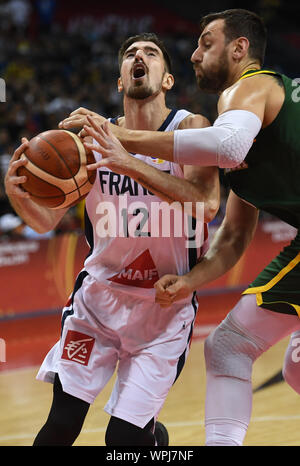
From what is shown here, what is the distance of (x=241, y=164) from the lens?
336 centimetres

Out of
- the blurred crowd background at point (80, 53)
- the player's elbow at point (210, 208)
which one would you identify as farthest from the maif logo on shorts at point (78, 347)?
the blurred crowd background at point (80, 53)

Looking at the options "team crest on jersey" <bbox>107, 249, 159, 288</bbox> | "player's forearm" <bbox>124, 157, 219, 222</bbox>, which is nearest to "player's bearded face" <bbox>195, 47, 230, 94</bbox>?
"player's forearm" <bbox>124, 157, 219, 222</bbox>

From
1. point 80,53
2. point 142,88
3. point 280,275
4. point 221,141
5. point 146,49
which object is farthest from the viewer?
point 80,53

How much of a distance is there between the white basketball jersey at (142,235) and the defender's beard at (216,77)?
10.1 inches

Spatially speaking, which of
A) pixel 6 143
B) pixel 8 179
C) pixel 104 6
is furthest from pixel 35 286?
pixel 104 6

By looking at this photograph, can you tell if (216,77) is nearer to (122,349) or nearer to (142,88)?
(142,88)

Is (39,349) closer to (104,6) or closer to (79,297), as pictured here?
(79,297)

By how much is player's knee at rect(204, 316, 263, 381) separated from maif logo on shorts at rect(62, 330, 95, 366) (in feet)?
2.06

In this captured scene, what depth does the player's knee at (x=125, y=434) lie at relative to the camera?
10.9 feet

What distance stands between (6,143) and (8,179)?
26.1 ft

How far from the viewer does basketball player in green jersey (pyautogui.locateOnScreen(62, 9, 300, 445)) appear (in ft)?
10.00

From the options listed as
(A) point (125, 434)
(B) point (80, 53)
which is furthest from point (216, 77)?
(B) point (80, 53)

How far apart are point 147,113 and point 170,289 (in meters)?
1.01

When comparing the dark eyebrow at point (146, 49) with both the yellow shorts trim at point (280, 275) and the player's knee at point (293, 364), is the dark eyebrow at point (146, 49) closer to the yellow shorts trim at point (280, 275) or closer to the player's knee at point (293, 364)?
the yellow shorts trim at point (280, 275)
